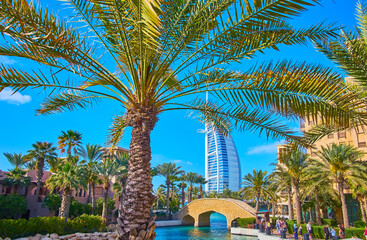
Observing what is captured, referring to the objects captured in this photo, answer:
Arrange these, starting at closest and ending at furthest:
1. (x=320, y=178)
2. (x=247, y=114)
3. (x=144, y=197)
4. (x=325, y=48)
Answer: (x=144, y=197), (x=325, y=48), (x=247, y=114), (x=320, y=178)

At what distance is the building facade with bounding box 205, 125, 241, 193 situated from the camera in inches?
6048

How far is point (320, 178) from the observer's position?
25125 mm

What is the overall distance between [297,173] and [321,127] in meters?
22.7

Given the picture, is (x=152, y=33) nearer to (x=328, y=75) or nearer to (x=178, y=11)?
(x=178, y=11)

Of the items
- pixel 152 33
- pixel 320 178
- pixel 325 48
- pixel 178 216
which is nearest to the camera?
pixel 152 33

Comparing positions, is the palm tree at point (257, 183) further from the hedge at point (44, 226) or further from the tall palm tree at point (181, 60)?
the tall palm tree at point (181, 60)

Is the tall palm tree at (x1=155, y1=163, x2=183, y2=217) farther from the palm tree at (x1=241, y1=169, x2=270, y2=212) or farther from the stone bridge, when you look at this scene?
the palm tree at (x1=241, y1=169, x2=270, y2=212)

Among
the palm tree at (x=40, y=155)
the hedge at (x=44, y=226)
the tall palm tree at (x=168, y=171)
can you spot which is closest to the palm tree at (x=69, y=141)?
the palm tree at (x=40, y=155)

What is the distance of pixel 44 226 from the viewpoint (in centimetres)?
2012

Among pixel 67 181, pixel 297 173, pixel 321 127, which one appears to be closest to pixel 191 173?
pixel 297 173

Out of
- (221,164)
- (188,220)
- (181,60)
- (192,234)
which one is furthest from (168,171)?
(221,164)

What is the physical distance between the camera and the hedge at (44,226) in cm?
1789

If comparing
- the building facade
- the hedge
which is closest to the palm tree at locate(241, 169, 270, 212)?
the hedge

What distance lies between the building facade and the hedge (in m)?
131
